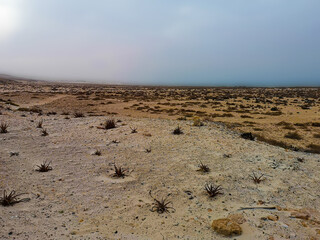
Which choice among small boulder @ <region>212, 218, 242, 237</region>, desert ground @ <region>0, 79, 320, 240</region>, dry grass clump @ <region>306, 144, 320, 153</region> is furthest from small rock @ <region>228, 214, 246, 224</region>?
dry grass clump @ <region>306, 144, 320, 153</region>

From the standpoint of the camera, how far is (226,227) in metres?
3.41

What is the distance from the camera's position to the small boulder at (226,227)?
3354 millimetres

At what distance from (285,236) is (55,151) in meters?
6.57

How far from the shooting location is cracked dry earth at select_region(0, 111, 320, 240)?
347cm

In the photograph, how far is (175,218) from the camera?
3785 millimetres

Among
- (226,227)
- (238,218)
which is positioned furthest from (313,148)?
(226,227)

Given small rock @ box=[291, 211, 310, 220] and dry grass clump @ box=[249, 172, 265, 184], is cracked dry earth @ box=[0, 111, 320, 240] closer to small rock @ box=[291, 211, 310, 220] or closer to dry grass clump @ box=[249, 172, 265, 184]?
A: small rock @ box=[291, 211, 310, 220]

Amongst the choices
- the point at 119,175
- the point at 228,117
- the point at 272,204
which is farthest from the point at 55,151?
the point at 228,117

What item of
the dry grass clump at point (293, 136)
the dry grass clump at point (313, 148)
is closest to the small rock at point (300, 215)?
the dry grass clump at point (313, 148)

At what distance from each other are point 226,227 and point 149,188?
1.95m

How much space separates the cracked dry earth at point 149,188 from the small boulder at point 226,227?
0.29 ft

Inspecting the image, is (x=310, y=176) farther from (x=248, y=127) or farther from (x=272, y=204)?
(x=248, y=127)

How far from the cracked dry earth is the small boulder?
3.4 inches

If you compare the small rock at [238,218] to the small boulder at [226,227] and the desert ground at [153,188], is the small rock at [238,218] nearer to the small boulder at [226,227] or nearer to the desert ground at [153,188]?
the desert ground at [153,188]
